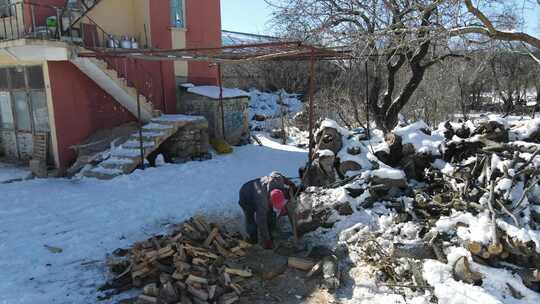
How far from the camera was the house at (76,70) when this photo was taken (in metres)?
10.1

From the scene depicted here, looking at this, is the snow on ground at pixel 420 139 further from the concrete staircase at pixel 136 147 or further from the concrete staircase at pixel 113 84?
the concrete staircase at pixel 113 84

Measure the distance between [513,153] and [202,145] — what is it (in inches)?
340

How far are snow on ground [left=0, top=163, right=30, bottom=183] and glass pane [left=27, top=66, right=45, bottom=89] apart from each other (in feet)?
8.02

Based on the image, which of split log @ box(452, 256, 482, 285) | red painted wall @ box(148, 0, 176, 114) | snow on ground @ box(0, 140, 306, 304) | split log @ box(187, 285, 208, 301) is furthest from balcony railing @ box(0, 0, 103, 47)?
split log @ box(452, 256, 482, 285)

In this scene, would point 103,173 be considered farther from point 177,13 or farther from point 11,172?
point 177,13

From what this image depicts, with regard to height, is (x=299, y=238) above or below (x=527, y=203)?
below

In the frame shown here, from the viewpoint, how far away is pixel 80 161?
10766mm

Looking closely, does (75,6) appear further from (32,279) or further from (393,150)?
(393,150)

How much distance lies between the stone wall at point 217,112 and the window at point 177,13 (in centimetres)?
234

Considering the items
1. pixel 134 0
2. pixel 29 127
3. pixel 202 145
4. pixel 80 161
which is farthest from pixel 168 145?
pixel 134 0

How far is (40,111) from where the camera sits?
37.4 ft

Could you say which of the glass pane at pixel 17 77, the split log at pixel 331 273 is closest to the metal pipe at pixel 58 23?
the glass pane at pixel 17 77

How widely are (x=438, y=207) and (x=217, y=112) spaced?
9100mm

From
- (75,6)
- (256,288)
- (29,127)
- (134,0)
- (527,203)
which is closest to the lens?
(256,288)
